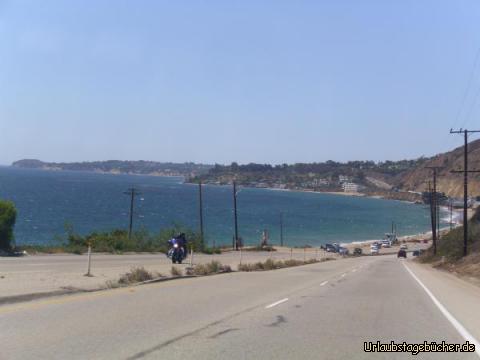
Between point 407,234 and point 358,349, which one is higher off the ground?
point 358,349

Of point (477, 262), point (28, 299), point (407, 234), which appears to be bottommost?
point (407, 234)

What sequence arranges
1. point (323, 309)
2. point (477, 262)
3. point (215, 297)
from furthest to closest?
1. point (477, 262)
2. point (215, 297)
3. point (323, 309)

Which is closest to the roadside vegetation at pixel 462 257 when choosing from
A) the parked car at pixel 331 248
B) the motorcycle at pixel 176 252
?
the motorcycle at pixel 176 252

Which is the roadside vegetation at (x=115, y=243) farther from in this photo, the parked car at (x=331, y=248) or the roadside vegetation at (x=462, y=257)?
the parked car at (x=331, y=248)

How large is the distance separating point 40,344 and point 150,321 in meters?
2.77

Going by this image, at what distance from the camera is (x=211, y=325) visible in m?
11.8

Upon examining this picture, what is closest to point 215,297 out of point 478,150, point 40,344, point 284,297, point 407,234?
point 284,297

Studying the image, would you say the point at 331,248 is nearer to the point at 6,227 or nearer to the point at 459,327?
the point at 6,227

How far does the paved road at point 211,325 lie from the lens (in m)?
9.26

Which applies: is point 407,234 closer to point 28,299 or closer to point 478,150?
point 478,150

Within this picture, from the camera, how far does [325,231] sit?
15212cm

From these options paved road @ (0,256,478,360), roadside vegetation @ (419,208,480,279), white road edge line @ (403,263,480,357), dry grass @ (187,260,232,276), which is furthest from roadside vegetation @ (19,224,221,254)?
white road edge line @ (403,263,480,357)

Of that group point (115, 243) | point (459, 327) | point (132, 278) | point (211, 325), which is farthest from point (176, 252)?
point (459, 327)

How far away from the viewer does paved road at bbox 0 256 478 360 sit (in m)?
9.26
